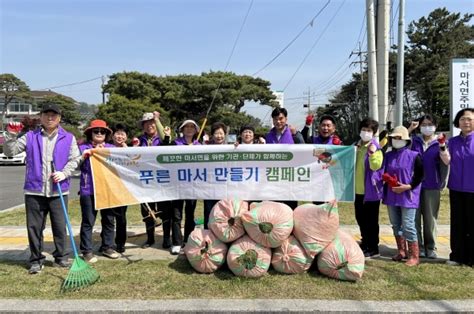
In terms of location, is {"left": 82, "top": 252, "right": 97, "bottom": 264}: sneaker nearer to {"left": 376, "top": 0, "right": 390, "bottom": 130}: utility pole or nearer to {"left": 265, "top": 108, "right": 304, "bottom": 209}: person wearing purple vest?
{"left": 265, "top": 108, "right": 304, "bottom": 209}: person wearing purple vest

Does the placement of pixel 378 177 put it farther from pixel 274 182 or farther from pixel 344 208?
pixel 344 208

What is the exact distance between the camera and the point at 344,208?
29.8ft

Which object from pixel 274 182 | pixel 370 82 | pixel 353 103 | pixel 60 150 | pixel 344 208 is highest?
pixel 353 103

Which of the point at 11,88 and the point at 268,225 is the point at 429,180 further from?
the point at 11,88

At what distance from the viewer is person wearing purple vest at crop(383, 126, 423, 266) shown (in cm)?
493

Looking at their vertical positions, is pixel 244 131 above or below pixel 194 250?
above

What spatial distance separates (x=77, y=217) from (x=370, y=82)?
707 centimetres

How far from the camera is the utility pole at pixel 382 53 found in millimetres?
9414

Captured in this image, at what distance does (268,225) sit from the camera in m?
4.46

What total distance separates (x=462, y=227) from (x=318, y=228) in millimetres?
1850

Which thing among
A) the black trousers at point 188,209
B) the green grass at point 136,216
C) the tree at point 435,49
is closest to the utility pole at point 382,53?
the green grass at point 136,216

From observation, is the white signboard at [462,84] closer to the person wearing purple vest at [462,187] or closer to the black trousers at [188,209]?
the person wearing purple vest at [462,187]

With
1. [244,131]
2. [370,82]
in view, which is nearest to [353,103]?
[370,82]

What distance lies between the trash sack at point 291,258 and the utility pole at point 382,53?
19.5ft
